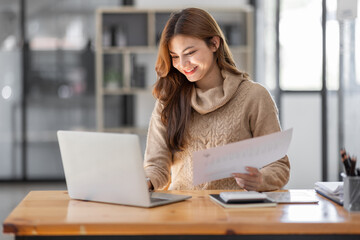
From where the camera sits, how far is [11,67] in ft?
19.0

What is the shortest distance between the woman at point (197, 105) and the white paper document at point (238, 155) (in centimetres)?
31

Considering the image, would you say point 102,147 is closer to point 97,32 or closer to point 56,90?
point 97,32

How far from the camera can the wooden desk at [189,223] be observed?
1211mm

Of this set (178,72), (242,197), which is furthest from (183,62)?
(242,197)

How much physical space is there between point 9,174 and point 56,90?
113cm

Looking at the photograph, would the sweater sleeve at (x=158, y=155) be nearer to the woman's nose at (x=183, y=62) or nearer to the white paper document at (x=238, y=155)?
the woman's nose at (x=183, y=62)

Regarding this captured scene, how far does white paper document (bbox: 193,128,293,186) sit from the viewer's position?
4.75ft

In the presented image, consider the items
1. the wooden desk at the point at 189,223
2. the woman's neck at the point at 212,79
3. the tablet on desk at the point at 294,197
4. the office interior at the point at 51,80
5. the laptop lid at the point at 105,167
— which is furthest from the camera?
the office interior at the point at 51,80

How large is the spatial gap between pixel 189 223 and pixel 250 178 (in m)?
0.45

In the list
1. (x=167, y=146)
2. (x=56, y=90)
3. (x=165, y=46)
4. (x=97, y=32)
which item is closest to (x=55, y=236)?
(x=167, y=146)

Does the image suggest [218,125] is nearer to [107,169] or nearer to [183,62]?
[183,62]

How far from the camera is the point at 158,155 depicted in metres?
1.94

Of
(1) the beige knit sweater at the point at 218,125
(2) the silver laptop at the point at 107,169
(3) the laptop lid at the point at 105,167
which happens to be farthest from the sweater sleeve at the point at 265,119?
(3) the laptop lid at the point at 105,167

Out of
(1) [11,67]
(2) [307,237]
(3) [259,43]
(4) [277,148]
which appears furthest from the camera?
(1) [11,67]
